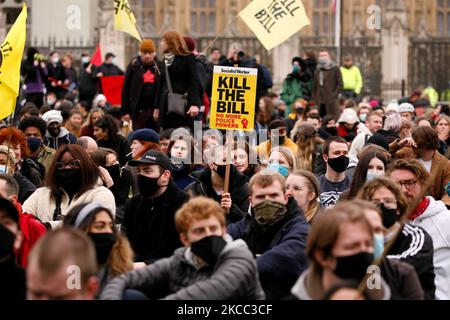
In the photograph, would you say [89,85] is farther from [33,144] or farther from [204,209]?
[204,209]

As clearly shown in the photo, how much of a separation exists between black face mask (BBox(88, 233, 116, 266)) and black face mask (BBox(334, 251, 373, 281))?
1.95 metres

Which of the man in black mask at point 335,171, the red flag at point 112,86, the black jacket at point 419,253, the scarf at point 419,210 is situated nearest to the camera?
the black jacket at point 419,253

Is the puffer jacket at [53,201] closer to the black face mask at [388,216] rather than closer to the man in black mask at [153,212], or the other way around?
the man in black mask at [153,212]

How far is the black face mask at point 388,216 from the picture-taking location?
9273 millimetres

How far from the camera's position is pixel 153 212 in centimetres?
1105

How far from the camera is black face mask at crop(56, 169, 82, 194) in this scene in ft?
36.6

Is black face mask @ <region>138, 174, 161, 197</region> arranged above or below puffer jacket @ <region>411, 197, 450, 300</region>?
above

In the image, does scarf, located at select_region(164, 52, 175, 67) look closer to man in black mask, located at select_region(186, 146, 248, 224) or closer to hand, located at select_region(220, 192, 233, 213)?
man in black mask, located at select_region(186, 146, 248, 224)

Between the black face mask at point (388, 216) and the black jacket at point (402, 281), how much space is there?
Result: 0.77 m

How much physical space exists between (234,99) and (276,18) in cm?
295

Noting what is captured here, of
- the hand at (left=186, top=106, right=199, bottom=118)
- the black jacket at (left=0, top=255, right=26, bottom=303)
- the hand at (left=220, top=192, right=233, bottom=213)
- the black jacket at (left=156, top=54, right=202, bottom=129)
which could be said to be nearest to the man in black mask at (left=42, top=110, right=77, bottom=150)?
the black jacket at (left=156, top=54, right=202, bottom=129)

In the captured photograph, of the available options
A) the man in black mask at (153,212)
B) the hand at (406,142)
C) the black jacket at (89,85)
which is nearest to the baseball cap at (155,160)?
the man in black mask at (153,212)

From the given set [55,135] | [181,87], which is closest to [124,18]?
[181,87]

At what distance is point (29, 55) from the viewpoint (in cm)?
2616
